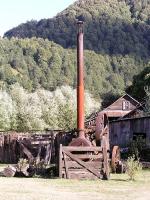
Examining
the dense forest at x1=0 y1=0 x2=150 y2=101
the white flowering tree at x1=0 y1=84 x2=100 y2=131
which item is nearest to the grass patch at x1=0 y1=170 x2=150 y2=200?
the white flowering tree at x1=0 y1=84 x2=100 y2=131

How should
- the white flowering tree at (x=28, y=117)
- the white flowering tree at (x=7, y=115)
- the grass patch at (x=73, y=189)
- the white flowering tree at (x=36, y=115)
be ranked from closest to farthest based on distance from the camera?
the grass patch at (x=73, y=189) → the white flowering tree at (x=7, y=115) → the white flowering tree at (x=36, y=115) → the white flowering tree at (x=28, y=117)

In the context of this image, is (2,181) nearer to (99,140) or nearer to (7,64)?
(99,140)

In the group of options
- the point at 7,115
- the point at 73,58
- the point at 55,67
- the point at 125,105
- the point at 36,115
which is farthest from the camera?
the point at 73,58

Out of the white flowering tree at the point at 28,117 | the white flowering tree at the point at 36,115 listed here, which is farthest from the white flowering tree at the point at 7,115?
the white flowering tree at the point at 28,117

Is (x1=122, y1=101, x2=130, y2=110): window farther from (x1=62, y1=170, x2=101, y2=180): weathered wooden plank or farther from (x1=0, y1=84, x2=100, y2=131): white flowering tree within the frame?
(x1=62, y1=170, x2=101, y2=180): weathered wooden plank

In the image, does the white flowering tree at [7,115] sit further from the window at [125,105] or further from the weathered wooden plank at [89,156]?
the weathered wooden plank at [89,156]

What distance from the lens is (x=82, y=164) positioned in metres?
21.7

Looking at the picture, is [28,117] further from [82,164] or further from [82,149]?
[82,164]

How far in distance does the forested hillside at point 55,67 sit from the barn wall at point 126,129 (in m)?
88.0

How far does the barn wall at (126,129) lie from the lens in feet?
127

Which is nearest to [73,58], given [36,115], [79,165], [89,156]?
[36,115]

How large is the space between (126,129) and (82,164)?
67.2ft

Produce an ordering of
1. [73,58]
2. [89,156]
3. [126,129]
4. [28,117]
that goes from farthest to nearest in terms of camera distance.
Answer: [73,58], [28,117], [126,129], [89,156]

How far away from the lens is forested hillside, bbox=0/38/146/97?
147 metres
